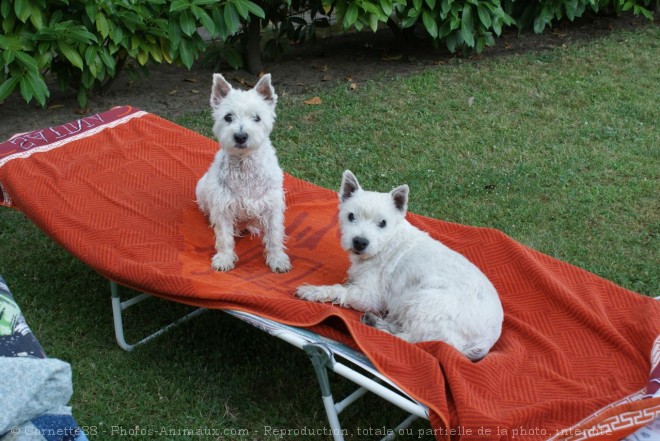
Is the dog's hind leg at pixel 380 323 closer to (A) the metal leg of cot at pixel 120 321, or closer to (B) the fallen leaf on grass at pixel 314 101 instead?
(A) the metal leg of cot at pixel 120 321

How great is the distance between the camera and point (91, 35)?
21.6ft

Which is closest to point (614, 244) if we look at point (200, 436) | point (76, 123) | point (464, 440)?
point (464, 440)

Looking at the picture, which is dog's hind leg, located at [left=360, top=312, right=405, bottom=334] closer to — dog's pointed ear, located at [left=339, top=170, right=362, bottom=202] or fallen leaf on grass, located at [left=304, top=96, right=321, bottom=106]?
dog's pointed ear, located at [left=339, top=170, right=362, bottom=202]

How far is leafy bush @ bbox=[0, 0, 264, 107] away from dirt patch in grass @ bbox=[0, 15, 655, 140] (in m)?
0.40

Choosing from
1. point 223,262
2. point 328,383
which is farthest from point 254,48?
point 328,383

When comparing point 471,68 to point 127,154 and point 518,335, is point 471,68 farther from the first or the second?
point 518,335

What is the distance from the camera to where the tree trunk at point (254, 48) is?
819 cm

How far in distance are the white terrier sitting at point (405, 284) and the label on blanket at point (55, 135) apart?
260 cm

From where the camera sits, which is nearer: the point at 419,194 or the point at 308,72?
the point at 419,194

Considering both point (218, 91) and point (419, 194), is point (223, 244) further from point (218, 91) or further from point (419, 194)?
point (419, 194)

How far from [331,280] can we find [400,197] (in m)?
0.75

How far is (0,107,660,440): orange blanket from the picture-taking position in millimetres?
3000

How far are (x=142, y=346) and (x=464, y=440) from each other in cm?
223

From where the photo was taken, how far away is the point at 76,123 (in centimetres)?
576
